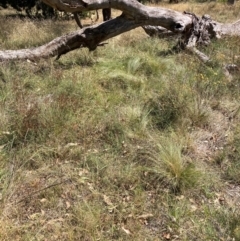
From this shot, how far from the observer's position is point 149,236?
8.61ft

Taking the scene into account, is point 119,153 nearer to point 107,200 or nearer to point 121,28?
point 107,200

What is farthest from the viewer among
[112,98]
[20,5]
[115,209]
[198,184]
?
[20,5]

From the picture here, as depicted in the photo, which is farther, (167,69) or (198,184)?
(167,69)

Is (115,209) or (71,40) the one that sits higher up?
(71,40)

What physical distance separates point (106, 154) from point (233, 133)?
159 cm

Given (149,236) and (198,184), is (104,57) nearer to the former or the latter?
(198,184)

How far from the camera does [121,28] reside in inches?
256

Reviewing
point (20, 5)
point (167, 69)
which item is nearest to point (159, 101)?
point (167, 69)

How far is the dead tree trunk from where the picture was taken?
5.95 meters

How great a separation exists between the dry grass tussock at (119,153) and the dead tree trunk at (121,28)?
625 mm

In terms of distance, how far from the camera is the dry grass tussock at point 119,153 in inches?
106

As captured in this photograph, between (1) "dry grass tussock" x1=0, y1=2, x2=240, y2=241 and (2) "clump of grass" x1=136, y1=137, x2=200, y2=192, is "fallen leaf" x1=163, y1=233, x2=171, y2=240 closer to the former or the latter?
(1) "dry grass tussock" x1=0, y1=2, x2=240, y2=241

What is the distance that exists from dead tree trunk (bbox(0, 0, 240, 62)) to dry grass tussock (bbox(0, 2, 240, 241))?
24.6 inches

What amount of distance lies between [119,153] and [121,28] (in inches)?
144
